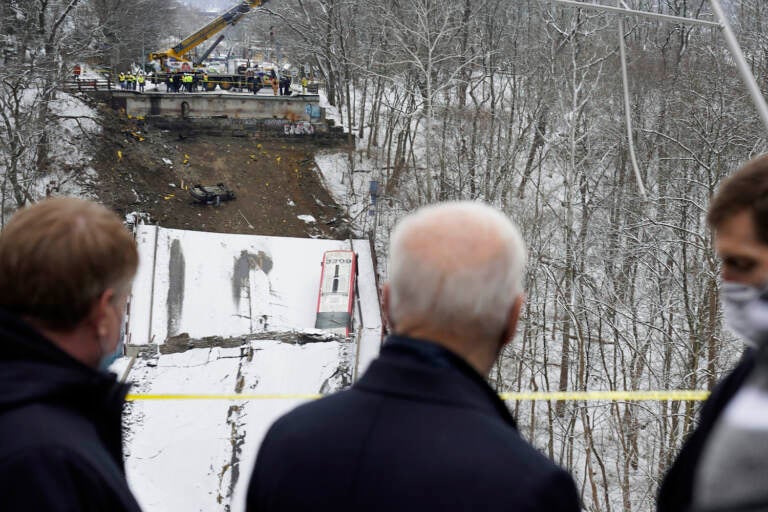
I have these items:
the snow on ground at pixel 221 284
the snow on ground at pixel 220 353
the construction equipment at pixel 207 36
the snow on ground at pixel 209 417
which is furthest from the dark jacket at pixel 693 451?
the construction equipment at pixel 207 36

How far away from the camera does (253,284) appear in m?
19.7

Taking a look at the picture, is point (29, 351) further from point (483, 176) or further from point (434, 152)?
point (434, 152)

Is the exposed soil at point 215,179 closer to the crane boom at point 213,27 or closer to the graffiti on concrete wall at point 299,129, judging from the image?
the graffiti on concrete wall at point 299,129

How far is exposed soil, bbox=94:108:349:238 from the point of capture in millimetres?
23562

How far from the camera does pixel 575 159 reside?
18.9 meters

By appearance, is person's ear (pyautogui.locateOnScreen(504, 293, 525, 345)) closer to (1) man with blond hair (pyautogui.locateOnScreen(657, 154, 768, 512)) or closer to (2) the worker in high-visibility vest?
(1) man with blond hair (pyautogui.locateOnScreen(657, 154, 768, 512))

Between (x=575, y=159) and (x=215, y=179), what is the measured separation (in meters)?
13.8

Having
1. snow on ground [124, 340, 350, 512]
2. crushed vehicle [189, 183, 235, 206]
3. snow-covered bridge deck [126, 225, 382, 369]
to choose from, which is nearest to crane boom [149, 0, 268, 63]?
crushed vehicle [189, 183, 235, 206]

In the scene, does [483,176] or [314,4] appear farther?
[314,4]

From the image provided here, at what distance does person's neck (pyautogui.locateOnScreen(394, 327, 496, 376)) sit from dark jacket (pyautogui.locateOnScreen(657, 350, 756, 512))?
63cm

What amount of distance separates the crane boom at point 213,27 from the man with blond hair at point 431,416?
104 feet

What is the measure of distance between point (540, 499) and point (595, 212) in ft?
63.4

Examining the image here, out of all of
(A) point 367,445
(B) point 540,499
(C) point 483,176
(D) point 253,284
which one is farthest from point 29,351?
(C) point 483,176

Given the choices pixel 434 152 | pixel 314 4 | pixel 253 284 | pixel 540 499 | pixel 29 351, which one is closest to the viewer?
pixel 540 499
